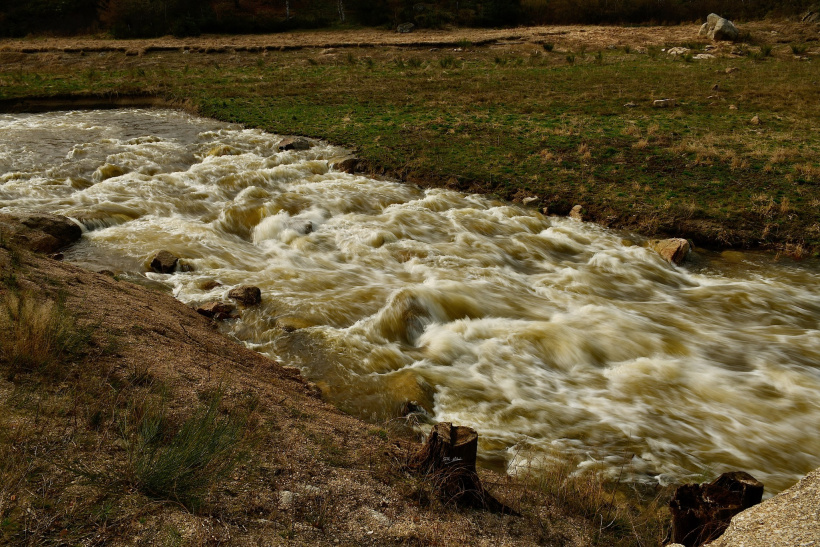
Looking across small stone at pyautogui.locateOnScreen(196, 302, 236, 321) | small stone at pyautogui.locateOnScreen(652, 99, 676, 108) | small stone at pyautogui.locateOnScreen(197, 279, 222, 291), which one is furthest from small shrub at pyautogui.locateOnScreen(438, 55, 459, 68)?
small stone at pyautogui.locateOnScreen(196, 302, 236, 321)

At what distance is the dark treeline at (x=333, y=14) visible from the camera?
158ft

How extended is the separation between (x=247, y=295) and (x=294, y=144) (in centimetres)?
1036

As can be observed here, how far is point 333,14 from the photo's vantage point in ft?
181

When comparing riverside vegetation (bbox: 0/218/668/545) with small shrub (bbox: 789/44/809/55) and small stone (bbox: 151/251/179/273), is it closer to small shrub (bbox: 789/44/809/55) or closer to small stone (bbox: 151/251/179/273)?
small stone (bbox: 151/251/179/273)

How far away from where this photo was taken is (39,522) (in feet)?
9.64

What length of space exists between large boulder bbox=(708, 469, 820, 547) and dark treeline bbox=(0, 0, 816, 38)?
2081 inches

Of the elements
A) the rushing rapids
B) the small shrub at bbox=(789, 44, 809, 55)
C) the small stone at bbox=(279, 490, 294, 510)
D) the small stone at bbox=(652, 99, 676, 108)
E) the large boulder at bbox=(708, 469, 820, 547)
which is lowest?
the rushing rapids

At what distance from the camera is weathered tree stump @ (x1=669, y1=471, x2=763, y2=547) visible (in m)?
3.96

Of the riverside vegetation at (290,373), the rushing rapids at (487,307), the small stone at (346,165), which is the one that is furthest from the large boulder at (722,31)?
the small stone at (346,165)

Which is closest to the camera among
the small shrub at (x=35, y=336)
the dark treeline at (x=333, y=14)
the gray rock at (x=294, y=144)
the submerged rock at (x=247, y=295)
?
the small shrub at (x=35, y=336)

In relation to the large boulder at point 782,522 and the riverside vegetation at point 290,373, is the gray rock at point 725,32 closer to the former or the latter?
the riverside vegetation at point 290,373

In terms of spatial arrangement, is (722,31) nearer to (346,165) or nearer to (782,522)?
(346,165)

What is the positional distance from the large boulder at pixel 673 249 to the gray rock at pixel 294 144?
11.9 metres

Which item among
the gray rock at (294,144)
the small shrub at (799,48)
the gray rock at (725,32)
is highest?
the gray rock at (725,32)
